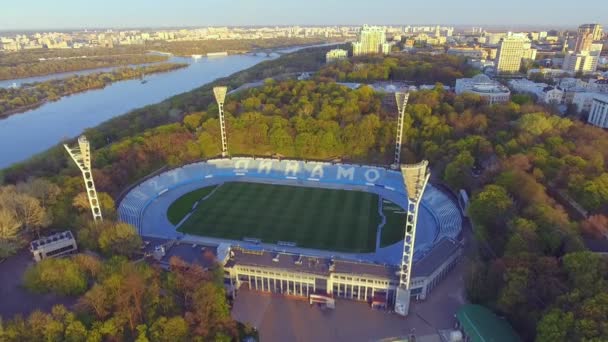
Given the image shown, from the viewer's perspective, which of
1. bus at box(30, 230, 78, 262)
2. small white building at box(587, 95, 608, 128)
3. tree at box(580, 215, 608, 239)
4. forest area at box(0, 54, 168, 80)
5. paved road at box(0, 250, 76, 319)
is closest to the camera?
paved road at box(0, 250, 76, 319)

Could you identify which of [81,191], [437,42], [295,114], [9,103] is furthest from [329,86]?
[437,42]

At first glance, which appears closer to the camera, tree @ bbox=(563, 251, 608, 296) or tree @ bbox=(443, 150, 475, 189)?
tree @ bbox=(563, 251, 608, 296)

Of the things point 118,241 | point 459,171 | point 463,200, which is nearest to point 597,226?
point 463,200

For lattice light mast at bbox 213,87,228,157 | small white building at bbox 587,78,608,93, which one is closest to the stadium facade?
lattice light mast at bbox 213,87,228,157

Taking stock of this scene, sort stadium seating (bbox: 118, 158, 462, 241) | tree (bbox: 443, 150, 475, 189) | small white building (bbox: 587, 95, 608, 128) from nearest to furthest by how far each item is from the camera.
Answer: tree (bbox: 443, 150, 475, 189) < stadium seating (bbox: 118, 158, 462, 241) < small white building (bbox: 587, 95, 608, 128)

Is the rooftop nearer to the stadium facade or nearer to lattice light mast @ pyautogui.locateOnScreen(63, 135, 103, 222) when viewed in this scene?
the stadium facade

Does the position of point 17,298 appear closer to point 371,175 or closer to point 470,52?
point 371,175
